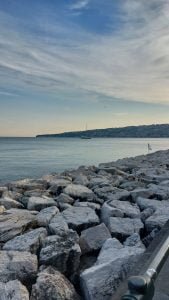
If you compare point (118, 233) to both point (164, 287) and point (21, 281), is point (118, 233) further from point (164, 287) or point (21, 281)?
point (164, 287)

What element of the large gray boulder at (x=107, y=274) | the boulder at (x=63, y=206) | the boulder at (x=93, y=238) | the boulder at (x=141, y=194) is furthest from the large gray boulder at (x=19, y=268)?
the boulder at (x=141, y=194)

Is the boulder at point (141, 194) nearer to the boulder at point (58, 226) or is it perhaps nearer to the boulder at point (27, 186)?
the boulder at point (58, 226)

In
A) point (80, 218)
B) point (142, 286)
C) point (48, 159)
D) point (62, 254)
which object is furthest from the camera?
point (48, 159)

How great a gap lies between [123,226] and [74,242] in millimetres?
891

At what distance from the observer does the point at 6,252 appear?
3.72 meters

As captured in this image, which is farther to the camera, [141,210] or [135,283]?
[141,210]

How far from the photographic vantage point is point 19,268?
3.36 m

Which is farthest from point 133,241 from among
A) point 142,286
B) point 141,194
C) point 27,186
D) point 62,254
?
point 27,186

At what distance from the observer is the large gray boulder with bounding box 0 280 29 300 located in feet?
9.39

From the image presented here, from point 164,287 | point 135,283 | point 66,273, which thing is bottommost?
point 66,273

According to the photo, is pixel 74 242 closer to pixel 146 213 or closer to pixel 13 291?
pixel 13 291

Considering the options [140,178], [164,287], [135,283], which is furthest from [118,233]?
[140,178]

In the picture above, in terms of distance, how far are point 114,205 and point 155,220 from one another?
93 centimetres

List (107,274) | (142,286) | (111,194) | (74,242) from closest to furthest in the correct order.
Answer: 1. (142,286)
2. (107,274)
3. (74,242)
4. (111,194)
